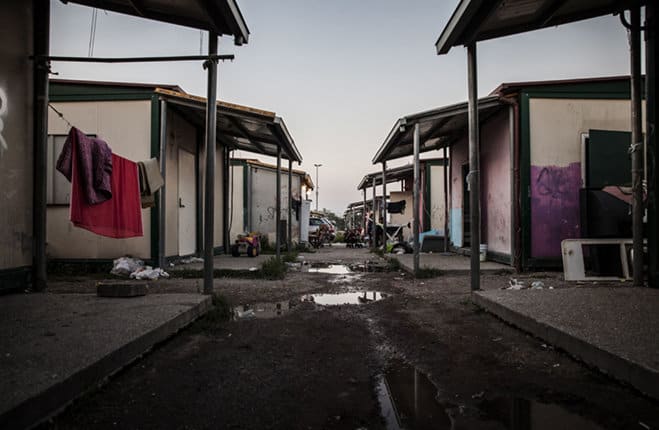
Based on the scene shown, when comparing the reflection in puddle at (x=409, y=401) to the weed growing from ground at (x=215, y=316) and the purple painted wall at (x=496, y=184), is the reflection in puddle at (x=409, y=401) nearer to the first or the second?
the weed growing from ground at (x=215, y=316)

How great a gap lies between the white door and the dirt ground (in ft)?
19.2

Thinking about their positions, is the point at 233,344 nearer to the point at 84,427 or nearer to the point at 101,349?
the point at 101,349

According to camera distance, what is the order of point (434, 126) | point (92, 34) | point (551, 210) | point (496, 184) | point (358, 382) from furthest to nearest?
point (434, 126) → point (496, 184) → point (551, 210) → point (92, 34) → point (358, 382)

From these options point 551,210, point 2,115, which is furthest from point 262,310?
point 551,210

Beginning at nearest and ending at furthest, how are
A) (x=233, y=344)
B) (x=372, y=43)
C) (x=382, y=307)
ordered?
(x=233, y=344) → (x=382, y=307) → (x=372, y=43)

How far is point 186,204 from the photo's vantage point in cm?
1016

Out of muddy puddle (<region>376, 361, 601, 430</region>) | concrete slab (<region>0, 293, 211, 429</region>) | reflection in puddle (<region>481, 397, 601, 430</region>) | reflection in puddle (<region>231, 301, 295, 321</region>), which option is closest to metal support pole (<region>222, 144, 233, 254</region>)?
reflection in puddle (<region>231, 301, 295, 321</region>)

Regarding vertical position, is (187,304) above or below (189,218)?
below

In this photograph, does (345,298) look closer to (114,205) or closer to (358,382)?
(358,382)

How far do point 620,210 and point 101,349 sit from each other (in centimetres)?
744

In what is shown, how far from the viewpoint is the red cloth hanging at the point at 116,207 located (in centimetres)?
496

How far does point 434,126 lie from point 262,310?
6.82 m

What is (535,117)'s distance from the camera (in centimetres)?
814

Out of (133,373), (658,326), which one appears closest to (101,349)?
(133,373)
